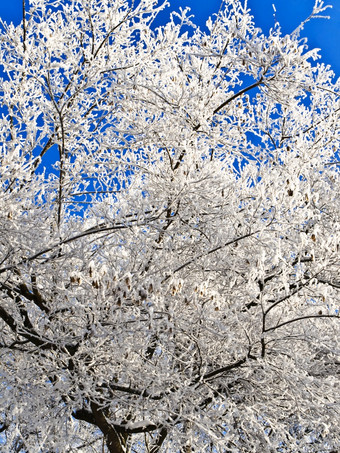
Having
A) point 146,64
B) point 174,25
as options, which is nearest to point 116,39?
point 146,64

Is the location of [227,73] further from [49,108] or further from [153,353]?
[153,353]

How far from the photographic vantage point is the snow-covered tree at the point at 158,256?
11.6ft

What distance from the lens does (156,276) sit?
12.6 feet

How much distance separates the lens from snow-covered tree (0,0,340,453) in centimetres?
355

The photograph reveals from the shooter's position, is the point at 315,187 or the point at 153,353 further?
the point at 315,187

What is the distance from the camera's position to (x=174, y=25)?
5.21m

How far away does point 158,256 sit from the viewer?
4.09 m

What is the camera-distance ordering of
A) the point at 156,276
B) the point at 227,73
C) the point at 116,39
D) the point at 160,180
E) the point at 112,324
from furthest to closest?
the point at 227,73 < the point at 116,39 < the point at 160,180 < the point at 156,276 < the point at 112,324

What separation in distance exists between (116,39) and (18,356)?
3.86 meters

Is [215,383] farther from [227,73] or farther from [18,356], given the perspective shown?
[227,73]

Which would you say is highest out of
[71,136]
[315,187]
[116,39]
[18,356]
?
[315,187]

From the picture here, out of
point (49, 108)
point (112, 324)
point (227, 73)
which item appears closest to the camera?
point (112, 324)

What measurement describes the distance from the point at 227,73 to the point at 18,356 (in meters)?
4.42

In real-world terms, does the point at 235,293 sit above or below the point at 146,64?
below
